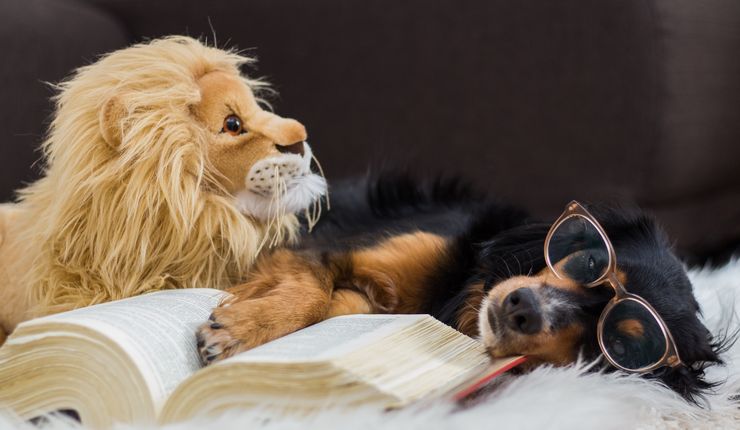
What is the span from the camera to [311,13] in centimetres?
206

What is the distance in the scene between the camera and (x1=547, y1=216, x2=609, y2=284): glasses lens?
3.76ft

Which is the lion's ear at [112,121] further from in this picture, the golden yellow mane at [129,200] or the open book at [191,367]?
the open book at [191,367]

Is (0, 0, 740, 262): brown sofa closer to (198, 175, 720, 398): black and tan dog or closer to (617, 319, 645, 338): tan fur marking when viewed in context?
(198, 175, 720, 398): black and tan dog

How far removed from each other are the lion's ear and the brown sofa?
814mm

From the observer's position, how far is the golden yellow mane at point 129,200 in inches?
42.7

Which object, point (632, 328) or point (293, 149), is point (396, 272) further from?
point (632, 328)

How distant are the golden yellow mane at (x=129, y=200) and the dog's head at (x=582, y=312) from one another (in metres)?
0.42

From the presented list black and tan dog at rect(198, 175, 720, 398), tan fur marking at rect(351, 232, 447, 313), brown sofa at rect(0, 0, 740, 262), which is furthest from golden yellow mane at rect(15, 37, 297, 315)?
brown sofa at rect(0, 0, 740, 262)

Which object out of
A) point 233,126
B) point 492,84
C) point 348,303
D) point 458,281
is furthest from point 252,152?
point 492,84

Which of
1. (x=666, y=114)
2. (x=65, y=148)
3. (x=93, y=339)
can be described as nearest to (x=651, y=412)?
(x=93, y=339)

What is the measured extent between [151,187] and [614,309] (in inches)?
28.5

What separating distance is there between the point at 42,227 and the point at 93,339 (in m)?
0.35

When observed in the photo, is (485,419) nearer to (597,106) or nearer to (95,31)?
(597,106)

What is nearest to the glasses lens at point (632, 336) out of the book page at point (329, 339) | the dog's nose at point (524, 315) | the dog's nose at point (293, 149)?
the dog's nose at point (524, 315)
